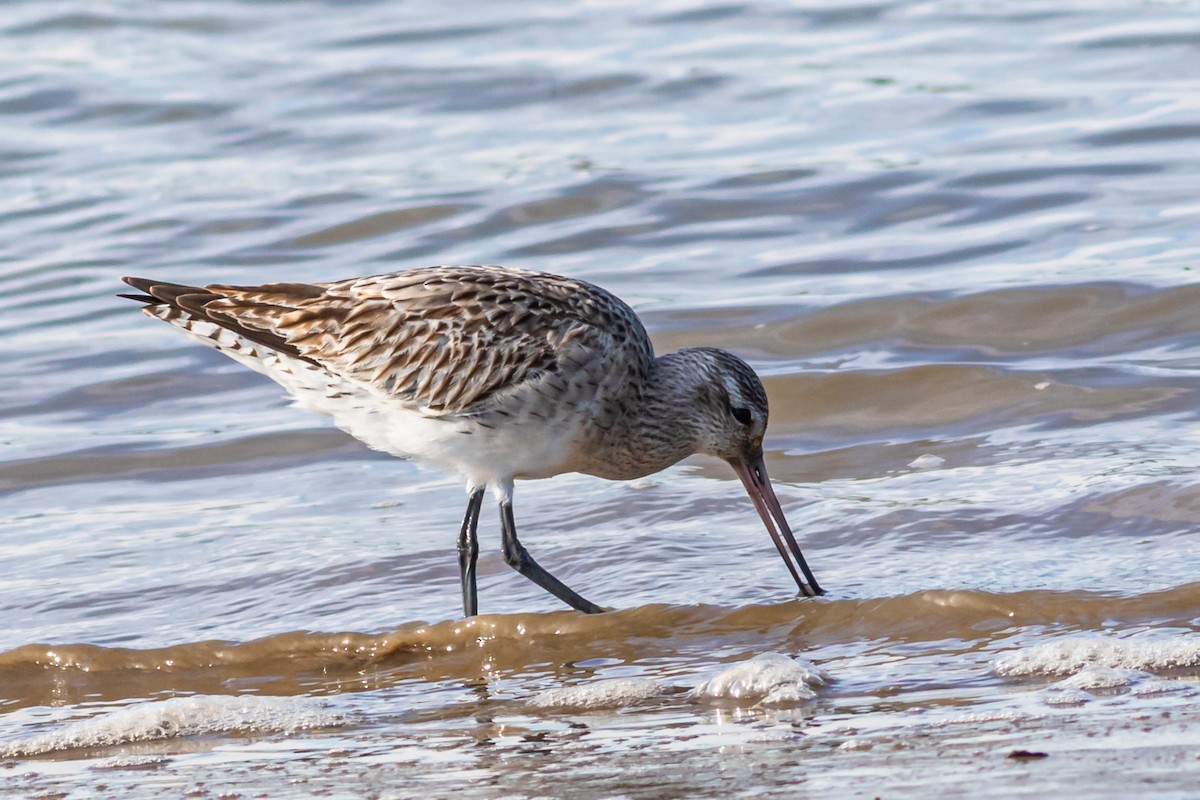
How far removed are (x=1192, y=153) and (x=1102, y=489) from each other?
20.3 feet

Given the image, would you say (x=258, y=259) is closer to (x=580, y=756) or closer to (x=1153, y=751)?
(x=580, y=756)

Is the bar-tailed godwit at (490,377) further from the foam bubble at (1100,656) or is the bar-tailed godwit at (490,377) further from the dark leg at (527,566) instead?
the foam bubble at (1100,656)

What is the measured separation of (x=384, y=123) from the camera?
50.3 ft

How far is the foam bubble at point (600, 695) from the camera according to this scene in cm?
534

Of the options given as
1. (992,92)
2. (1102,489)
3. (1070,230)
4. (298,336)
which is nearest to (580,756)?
(298,336)

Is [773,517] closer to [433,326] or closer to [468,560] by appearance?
[468,560]

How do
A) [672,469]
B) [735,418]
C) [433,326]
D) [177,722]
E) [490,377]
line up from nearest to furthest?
[177,722], [490,377], [433,326], [735,418], [672,469]

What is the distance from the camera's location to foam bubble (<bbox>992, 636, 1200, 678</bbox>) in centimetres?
511

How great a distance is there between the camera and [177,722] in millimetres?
5348

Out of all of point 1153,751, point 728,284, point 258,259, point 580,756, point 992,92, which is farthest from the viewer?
point 992,92

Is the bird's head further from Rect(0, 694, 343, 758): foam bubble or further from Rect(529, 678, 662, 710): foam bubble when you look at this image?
Rect(0, 694, 343, 758): foam bubble

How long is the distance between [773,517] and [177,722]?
8.64 feet

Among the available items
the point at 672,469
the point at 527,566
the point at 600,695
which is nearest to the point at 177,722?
the point at 600,695

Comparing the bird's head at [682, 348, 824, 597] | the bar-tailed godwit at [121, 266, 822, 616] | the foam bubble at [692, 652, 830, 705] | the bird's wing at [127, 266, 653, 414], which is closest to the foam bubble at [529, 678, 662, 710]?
the foam bubble at [692, 652, 830, 705]
